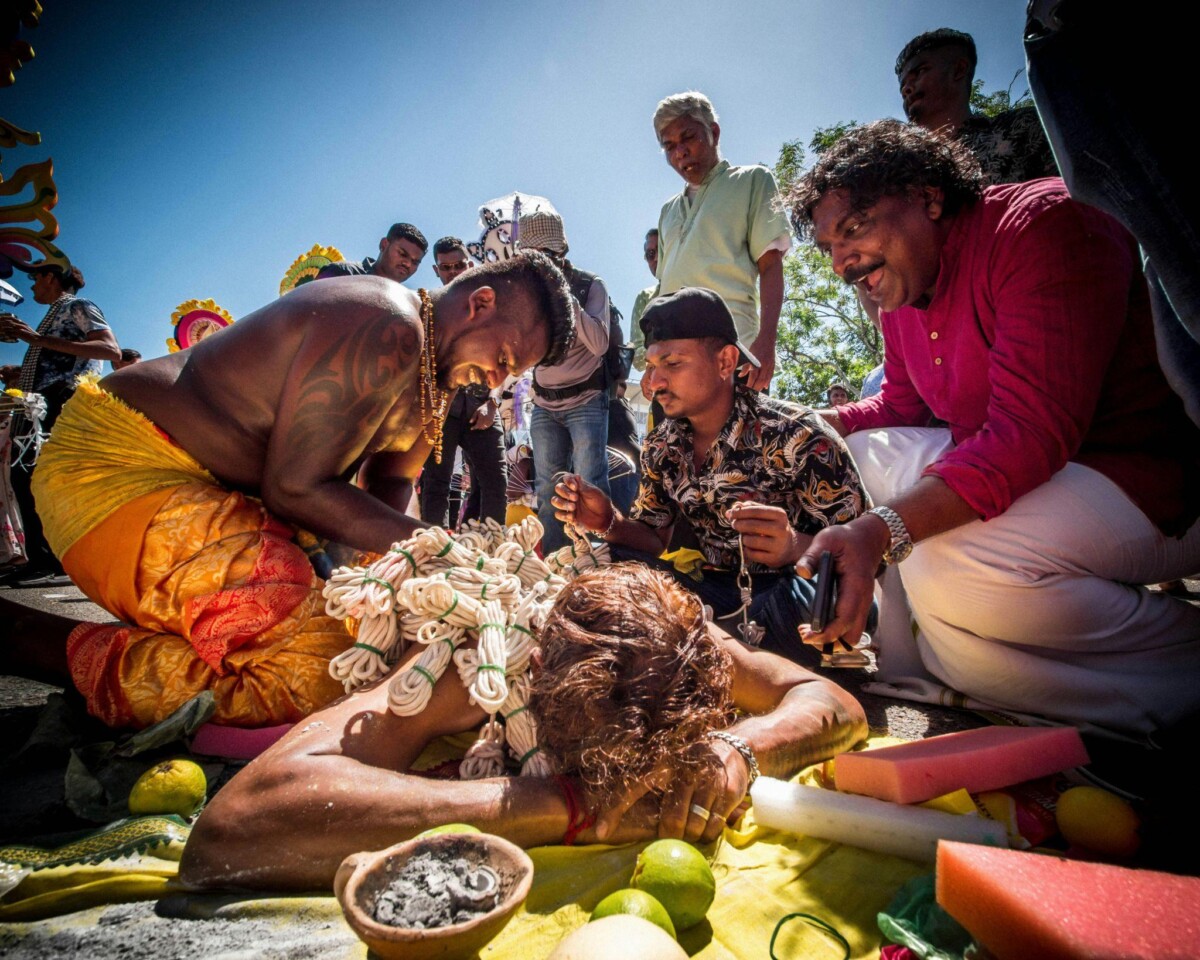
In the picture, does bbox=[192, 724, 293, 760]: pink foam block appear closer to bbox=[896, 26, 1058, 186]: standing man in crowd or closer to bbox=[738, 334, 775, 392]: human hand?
bbox=[738, 334, 775, 392]: human hand

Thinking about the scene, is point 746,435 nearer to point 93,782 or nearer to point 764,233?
point 764,233

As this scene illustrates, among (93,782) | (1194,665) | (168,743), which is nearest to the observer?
(93,782)

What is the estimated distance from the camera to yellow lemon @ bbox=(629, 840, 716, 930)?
45.4 inches

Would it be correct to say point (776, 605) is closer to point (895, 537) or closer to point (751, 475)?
point (751, 475)

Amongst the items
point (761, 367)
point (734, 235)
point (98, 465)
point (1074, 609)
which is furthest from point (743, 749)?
point (734, 235)

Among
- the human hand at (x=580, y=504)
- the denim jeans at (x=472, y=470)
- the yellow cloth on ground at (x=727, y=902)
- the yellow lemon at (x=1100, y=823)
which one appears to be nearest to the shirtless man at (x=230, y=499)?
the human hand at (x=580, y=504)

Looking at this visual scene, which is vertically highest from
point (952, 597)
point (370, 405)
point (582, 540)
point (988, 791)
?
point (370, 405)

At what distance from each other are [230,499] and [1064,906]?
9.19 feet

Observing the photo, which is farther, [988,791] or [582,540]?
[582,540]

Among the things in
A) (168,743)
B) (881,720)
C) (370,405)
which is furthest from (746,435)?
(168,743)

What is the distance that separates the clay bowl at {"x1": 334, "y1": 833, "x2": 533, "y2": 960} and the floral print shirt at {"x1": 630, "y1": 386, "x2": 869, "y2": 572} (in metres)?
2.15

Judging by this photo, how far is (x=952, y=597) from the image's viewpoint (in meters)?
2.45

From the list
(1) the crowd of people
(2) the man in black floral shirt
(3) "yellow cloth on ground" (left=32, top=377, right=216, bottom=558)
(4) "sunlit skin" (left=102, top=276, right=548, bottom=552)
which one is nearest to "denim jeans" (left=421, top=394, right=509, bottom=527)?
(1) the crowd of people

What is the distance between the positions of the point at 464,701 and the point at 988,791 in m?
1.49
